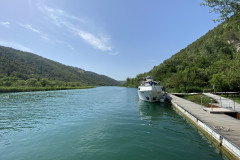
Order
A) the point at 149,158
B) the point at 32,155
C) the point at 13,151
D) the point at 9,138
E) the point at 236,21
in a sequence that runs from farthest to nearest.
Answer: the point at 236,21, the point at 9,138, the point at 13,151, the point at 32,155, the point at 149,158

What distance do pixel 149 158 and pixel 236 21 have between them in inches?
476

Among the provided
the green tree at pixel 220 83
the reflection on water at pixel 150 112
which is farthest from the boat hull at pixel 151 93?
the green tree at pixel 220 83

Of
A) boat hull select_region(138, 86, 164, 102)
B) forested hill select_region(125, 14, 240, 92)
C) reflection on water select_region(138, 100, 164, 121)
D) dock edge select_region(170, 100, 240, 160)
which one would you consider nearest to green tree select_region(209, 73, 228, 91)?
forested hill select_region(125, 14, 240, 92)

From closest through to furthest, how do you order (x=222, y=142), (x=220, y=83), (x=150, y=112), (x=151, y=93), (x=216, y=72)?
(x=222, y=142) → (x=150, y=112) → (x=151, y=93) → (x=220, y=83) → (x=216, y=72)

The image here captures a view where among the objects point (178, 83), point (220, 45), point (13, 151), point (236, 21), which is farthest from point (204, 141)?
point (220, 45)

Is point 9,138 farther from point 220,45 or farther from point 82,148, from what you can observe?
point 220,45

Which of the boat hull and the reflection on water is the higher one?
the boat hull

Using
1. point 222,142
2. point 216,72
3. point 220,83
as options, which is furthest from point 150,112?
point 216,72

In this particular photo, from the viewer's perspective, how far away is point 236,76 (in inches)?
840

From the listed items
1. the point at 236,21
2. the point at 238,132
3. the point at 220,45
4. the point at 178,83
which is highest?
the point at 220,45

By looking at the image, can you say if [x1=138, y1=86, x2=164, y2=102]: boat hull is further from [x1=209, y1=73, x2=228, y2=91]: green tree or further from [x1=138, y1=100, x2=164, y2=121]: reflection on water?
[x1=209, y1=73, x2=228, y2=91]: green tree

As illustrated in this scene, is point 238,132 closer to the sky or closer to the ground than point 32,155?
closer to the sky

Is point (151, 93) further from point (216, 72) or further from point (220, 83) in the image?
point (216, 72)

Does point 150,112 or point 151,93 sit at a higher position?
point 151,93
